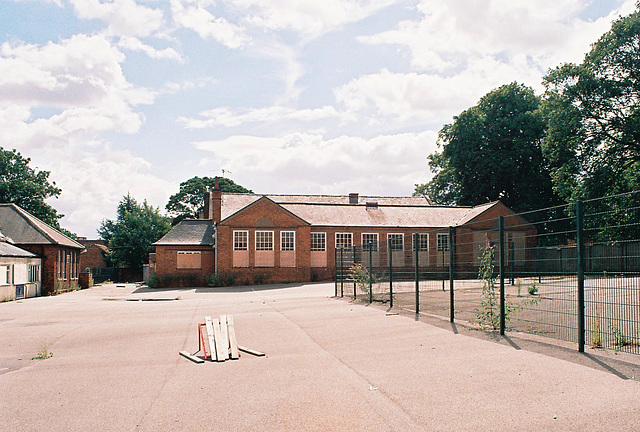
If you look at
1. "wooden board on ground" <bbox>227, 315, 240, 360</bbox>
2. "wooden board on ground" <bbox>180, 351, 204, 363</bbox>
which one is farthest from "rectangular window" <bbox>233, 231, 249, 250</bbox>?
"wooden board on ground" <bbox>180, 351, 204, 363</bbox>

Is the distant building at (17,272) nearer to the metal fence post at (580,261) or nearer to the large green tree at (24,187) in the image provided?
the large green tree at (24,187)

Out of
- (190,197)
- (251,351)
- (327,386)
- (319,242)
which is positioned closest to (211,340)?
(251,351)

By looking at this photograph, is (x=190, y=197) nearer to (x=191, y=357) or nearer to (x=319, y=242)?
(x=319, y=242)

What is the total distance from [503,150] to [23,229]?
140 ft

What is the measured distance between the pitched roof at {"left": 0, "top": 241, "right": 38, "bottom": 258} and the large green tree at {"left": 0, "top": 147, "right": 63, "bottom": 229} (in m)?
23.7

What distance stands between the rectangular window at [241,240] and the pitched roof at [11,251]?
41.4 ft

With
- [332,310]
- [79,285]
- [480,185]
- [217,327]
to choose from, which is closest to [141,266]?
[79,285]

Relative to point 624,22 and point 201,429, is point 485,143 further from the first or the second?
point 201,429

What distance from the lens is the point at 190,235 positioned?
40.1m

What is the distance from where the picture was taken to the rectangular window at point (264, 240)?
3819 centimetres

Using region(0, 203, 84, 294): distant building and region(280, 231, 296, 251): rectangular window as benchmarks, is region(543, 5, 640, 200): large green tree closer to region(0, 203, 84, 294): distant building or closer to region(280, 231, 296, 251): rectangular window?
region(280, 231, 296, 251): rectangular window

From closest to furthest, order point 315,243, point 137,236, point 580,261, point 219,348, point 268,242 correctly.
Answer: point 580,261 → point 219,348 → point 268,242 → point 315,243 → point 137,236

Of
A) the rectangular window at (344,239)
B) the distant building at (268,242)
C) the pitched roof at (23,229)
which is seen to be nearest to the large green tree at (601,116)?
the distant building at (268,242)

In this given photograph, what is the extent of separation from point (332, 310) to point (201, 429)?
11.4 metres
